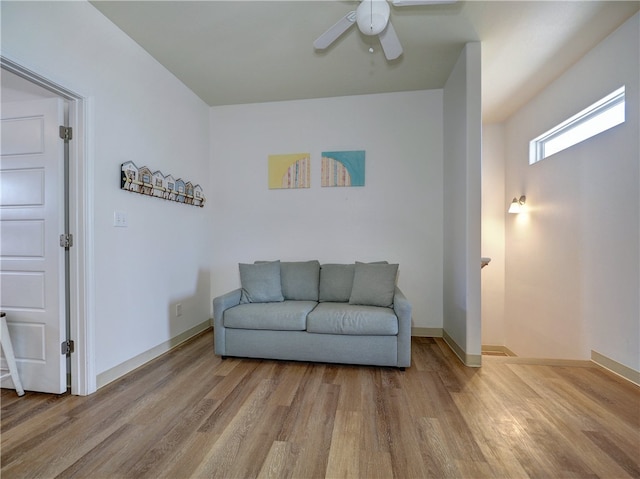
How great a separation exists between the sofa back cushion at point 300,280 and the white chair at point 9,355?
2.11 meters

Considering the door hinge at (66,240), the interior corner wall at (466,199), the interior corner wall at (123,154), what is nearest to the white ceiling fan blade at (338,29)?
the interior corner wall at (466,199)

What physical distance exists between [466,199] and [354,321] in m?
1.50

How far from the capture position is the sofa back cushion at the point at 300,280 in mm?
3041

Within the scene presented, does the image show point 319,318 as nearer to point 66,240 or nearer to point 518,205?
point 66,240

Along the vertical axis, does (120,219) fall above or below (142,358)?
above

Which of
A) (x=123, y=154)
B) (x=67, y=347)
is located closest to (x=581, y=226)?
(x=123, y=154)

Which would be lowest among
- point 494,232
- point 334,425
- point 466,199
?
point 334,425

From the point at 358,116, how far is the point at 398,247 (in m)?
1.68

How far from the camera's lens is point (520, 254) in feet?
11.9

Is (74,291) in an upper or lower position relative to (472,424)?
upper

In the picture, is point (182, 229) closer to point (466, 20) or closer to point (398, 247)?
point (398, 247)

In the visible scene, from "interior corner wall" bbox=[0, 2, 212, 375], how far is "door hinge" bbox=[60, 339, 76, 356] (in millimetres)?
147

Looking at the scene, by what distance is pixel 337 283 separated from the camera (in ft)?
9.96

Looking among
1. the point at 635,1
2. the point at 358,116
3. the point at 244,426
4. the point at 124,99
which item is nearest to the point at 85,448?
the point at 244,426
